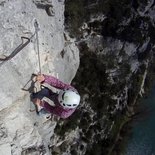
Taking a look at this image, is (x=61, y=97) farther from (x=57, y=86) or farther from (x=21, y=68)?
(x=21, y=68)

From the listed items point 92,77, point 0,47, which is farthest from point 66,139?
point 0,47

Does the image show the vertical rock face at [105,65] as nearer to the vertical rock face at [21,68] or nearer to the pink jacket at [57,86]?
the vertical rock face at [21,68]

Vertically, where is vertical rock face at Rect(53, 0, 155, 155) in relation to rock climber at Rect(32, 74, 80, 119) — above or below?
below

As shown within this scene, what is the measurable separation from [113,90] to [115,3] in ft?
13.8

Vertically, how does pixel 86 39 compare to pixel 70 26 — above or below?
below

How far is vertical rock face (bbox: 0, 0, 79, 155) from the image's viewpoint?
9.27m

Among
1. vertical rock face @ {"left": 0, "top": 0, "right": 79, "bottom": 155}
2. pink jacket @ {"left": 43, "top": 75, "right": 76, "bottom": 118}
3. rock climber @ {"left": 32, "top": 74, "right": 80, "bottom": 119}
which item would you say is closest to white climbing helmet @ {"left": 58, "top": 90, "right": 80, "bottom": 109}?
rock climber @ {"left": 32, "top": 74, "right": 80, "bottom": 119}

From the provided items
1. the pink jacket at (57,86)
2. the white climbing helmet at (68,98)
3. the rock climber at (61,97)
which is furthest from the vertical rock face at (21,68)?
the white climbing helmet at (68,98)

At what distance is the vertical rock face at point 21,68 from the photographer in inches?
365

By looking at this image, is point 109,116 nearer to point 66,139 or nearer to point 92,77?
point 92,77

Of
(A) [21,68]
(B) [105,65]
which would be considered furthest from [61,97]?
(B) [105,65]

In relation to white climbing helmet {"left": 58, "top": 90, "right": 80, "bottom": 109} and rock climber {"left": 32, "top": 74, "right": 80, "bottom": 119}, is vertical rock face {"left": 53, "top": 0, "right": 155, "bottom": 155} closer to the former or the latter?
rock climber {"left": 32, "top": 74, "right": 80, "bottom": 119}

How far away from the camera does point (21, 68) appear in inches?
389

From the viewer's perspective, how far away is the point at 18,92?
9648 mm
